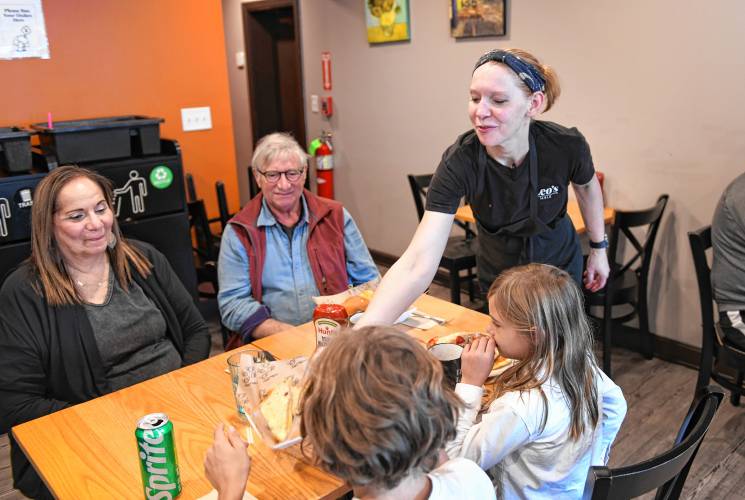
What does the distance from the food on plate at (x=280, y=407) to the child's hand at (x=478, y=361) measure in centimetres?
37

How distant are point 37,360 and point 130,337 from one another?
263 millimetres

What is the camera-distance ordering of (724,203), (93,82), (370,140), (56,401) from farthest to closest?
(370,140)
(93,82)
(724,203)
(56,401)

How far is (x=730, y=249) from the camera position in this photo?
230cm

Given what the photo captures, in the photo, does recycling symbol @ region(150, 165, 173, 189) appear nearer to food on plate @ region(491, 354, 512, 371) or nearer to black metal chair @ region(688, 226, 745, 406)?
food on plate @ region(491, 354, 512, 371)

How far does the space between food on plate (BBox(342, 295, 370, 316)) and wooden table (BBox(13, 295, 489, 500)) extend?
18cm

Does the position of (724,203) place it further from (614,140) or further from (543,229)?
(614,140)

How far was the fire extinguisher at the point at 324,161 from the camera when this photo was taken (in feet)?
17.0

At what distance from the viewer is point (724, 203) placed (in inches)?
92.2

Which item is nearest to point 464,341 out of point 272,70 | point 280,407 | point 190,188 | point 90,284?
point 280,407

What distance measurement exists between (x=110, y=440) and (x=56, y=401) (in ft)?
1.53

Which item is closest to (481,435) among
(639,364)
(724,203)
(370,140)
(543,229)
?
(543,229)

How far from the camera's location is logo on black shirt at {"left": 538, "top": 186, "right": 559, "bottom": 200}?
6.59ft

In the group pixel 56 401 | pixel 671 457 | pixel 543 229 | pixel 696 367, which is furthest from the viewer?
pixel 696 367

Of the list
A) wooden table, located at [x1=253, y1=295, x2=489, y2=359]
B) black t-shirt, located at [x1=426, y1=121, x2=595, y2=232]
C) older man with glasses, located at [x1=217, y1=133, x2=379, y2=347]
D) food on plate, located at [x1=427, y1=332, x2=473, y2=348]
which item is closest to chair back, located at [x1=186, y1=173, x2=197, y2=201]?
older man with glasses, located at [x1=217, y1=133, x2=379, y2=347]
